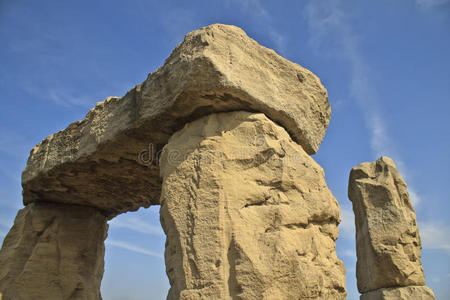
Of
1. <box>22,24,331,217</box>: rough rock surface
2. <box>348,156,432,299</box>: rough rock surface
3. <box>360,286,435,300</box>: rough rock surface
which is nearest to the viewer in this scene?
<box>22,24,331,217</box>: rough rock surface

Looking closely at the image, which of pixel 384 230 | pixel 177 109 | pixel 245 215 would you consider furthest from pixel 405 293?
pixel 177 109

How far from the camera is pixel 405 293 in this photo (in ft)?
16.5

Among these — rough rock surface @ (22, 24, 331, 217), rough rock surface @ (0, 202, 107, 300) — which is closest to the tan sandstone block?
rough rock surface @ (22, 24, 331, 217)

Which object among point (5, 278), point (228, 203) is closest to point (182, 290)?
point (228, 203)

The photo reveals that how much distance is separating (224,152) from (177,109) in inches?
24.5

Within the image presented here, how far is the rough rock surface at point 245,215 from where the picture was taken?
2859mm

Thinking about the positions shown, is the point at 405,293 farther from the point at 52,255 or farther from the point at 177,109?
the point at 52,255

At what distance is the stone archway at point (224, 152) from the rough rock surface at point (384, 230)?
1.98 meters

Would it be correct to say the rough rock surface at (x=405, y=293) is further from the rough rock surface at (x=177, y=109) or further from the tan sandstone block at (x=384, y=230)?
the rough rock surface at (x=177, y=109)

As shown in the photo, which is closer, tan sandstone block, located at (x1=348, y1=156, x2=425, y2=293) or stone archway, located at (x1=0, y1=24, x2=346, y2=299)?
stone archway, located at (x1=0, y1=24, x2=346, y2=299)

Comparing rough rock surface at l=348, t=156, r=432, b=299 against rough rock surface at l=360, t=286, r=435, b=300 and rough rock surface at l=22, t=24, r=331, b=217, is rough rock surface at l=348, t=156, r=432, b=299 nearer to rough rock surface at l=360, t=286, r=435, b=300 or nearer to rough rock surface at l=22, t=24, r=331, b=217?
rough rock surface at l=360, t=286, r=435, b=300

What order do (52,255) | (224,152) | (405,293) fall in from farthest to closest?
(52,255)
(405,293)
(224,152)

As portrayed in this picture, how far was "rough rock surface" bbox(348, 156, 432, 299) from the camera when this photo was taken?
204 inches

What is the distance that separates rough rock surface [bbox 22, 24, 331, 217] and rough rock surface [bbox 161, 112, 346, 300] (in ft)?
0.68
